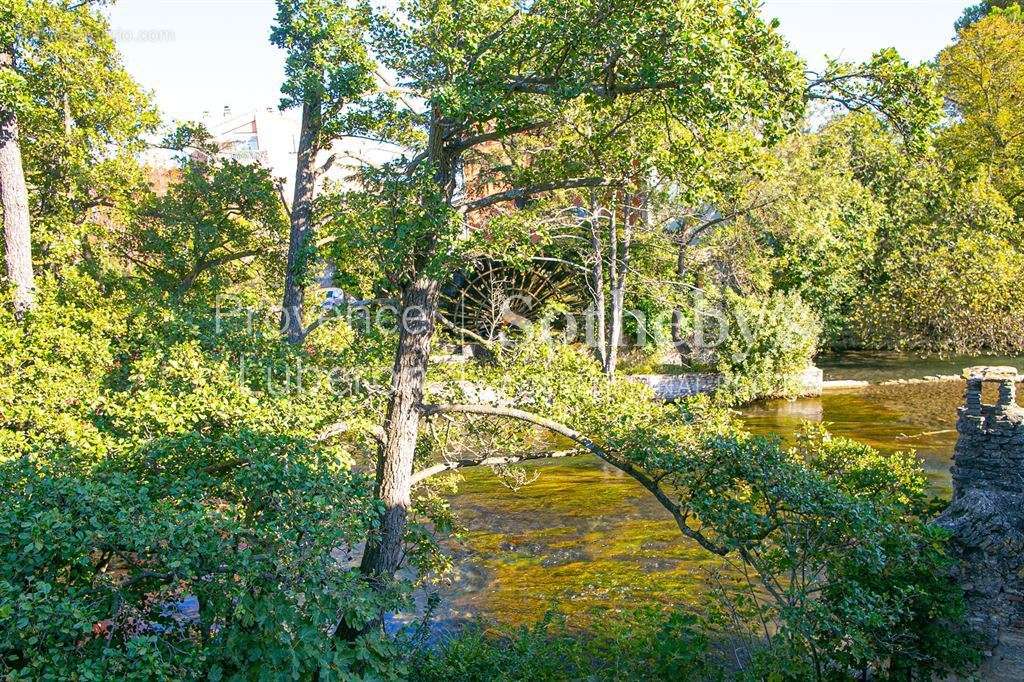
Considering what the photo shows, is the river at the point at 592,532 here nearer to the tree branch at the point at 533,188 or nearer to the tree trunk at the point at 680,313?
the tree trunk at the point at 680,313

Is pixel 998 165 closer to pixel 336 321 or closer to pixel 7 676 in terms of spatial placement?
pixel 336 321

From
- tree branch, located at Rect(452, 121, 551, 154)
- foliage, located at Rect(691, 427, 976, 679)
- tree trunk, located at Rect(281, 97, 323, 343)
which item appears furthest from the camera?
tree trunk, located at Rect(281, 97, 323, 343)

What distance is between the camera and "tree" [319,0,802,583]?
21.2 ft

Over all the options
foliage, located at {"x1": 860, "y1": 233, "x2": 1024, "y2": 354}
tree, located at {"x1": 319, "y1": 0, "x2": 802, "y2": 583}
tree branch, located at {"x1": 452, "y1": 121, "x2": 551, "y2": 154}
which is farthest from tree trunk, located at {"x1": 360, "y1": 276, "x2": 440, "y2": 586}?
foliage, located at {"x1": 860, "y1": 233, "x2": 1024, "y2": 354}

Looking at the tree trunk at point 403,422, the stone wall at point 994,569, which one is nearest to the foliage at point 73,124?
the tree trunk at point 403,422

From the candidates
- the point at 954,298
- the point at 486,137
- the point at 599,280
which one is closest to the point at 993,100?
the point at 954,298

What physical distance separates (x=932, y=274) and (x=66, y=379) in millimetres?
23610

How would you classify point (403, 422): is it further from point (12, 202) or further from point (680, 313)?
point (680, 313)

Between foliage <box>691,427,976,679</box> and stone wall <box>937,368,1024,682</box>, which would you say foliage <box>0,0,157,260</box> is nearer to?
foliage <box>691,427,976,679</box>

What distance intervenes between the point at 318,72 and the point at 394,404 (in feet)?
20.2

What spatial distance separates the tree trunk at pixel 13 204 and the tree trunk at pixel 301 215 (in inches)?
144

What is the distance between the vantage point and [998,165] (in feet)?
86.6

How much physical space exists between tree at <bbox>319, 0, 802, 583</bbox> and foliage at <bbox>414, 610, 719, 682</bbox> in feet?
3.66

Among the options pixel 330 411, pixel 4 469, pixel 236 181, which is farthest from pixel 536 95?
pixel 236 181
